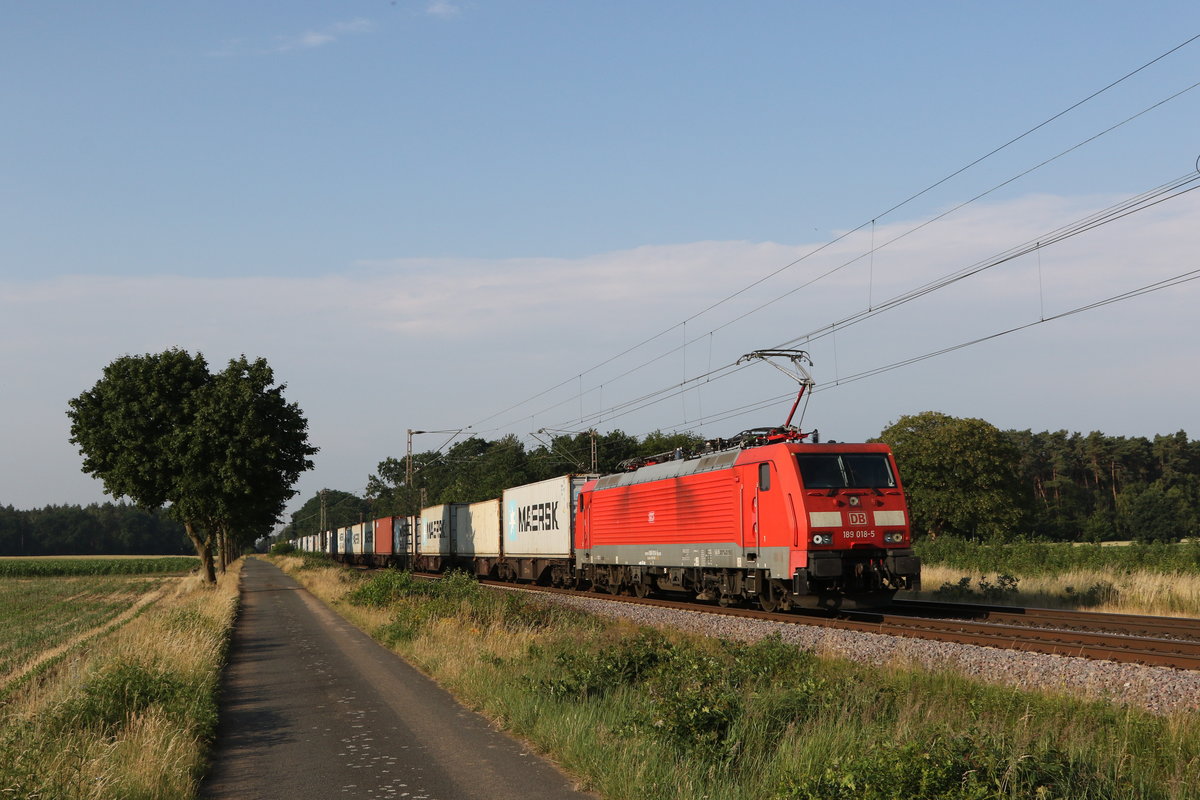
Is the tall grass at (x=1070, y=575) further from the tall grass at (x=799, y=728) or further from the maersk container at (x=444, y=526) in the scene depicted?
the maersk container at (x=444, y=526)

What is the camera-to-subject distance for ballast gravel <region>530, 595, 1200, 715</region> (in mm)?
11258

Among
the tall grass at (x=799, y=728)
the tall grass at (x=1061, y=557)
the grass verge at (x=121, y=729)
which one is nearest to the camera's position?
the tall grass at (x=799, y=728)

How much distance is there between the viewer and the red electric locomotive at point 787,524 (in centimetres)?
2069

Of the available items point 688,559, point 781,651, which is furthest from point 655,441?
point 781,651

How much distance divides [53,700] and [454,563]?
46273 millimetres

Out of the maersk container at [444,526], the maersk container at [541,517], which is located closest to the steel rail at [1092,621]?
the maersk container at [541,517]

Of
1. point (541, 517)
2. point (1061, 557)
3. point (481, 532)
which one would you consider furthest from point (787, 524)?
point (481, 532)

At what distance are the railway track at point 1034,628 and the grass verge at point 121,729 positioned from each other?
38.0 ft

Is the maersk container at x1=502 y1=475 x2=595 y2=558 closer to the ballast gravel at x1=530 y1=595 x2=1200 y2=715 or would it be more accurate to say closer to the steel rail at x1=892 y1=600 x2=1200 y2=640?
the steel rail at x1=892 y1=600 x2=1200 y2=640

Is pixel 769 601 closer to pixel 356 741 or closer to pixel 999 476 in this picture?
pixel 356 741

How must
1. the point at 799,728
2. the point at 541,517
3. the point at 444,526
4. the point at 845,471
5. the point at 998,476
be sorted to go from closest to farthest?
1. the point at 799,728
2. the point at 845,471
3. the point at 541,517
4. the point at 444,526
5. the point at 998,476

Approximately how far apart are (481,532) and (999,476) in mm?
45593

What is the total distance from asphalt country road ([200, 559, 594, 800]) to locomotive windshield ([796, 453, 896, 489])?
927 centimetres

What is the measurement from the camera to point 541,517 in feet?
130
